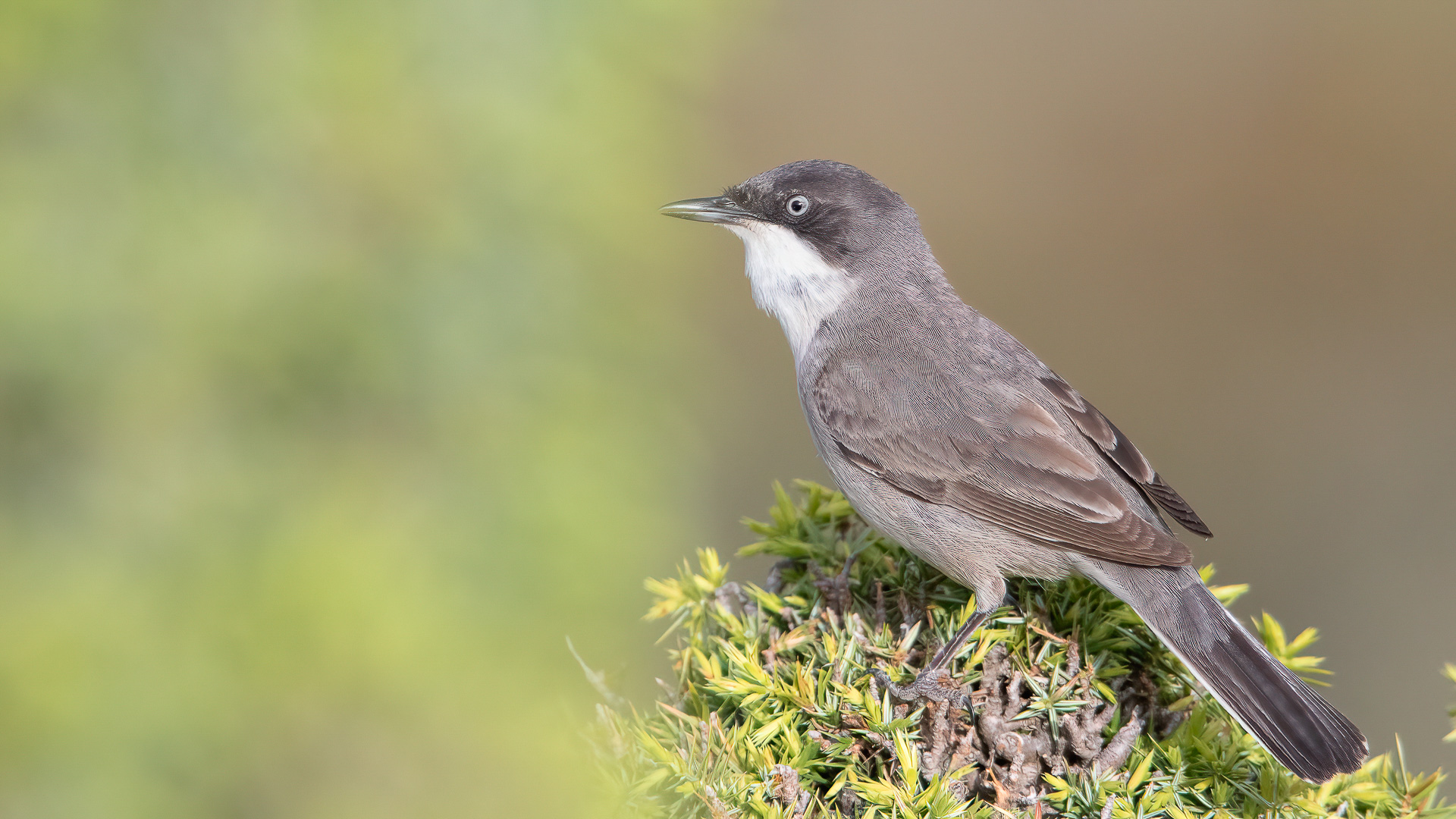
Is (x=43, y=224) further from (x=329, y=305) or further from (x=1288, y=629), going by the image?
(x=1288, y=629)

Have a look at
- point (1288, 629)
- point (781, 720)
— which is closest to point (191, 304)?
point (781, 720)

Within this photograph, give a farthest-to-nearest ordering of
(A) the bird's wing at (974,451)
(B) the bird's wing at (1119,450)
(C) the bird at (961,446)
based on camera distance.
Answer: (B) the bird's wing at (1119,450), (A) the bird's wing at (974,451), (C) the bird at (961,446)

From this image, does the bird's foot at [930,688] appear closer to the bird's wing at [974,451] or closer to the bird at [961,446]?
the bird at [961,446]

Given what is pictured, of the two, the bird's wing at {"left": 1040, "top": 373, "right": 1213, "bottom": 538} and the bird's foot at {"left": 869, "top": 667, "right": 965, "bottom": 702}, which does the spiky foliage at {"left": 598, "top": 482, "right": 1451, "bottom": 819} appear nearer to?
the bird's foot at {"left": 869, "top": 667, "right": 965, "bottom": 702}

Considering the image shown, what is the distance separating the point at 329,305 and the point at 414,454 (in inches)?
21.7

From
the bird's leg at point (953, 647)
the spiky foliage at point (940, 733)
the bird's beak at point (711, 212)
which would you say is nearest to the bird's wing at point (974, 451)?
the spiky foliage at point (940, 733)

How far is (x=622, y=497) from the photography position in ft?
12.9

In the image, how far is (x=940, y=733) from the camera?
221 cm

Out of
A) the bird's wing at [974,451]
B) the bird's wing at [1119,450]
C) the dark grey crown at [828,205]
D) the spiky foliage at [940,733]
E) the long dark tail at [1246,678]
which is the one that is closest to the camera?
the spiky foliage at [940,733]

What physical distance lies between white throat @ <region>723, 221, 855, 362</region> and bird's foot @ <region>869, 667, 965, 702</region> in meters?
1.70

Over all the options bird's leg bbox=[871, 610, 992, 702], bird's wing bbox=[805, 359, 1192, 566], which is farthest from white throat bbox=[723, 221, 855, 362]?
bird's leg bbox=[871, 610, 992, 702]

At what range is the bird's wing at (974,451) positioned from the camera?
3.05 metres

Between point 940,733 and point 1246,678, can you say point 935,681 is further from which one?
point 1246,678

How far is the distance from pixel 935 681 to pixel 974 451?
45.5 inches
